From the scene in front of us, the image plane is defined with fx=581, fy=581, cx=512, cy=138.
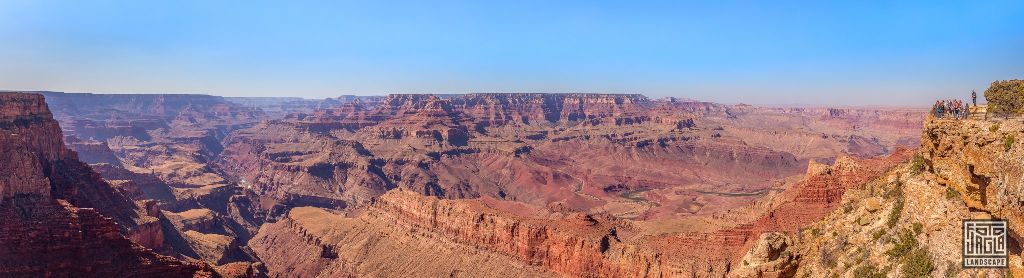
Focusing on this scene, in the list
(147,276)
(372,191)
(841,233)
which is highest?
(841,233)

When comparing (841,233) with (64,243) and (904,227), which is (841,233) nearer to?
(904,227)

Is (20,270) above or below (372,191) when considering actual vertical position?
above

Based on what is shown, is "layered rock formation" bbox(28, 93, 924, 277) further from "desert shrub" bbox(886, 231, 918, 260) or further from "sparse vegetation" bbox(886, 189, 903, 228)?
"desert shrub" bbox(886, 231, 918, 260)

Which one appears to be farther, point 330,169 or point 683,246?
point 330,169

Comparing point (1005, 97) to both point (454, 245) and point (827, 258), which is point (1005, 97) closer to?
point (827, 258)

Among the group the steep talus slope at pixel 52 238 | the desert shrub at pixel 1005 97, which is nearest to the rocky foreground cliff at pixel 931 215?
the desert shrub at pixel 1005 97

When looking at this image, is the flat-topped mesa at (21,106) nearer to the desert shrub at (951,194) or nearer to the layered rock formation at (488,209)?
the layered rock formation at (488,209)

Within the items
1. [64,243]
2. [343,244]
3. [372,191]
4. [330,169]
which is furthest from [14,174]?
[330,169]

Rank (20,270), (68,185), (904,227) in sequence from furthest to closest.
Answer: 1. (68,185)
2. (20,270)
3. (904,227)

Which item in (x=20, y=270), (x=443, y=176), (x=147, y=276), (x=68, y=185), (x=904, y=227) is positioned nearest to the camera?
(x=904, y=227)

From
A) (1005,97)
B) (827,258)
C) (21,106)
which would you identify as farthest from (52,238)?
(1005,97)
